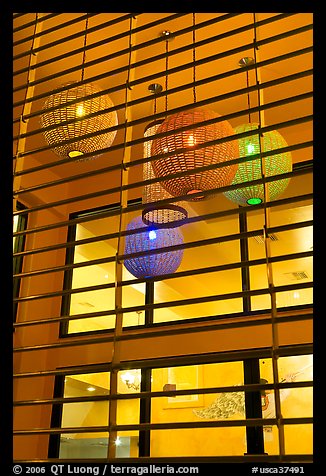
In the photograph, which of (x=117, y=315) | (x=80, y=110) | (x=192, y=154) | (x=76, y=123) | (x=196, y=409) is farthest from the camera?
(x=196, y=409)

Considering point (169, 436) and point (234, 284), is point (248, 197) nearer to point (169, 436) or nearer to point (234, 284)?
point (234, 284)

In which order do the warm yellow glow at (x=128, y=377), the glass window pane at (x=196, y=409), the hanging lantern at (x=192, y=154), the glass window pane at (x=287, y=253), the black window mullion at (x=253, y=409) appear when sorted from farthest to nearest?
the warm yellow glow at (x=128, y=377) → the glass window pane at (x=196, y=409) → the glass window pane at (x=287, y=253) → the black window mullion at (x=253, y=409) → the hanging lantern at (x=192, y=154)

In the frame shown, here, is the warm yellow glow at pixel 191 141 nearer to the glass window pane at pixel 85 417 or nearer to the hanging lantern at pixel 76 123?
the hanging lantern at pixel 76 123

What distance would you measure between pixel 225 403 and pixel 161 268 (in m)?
2.03

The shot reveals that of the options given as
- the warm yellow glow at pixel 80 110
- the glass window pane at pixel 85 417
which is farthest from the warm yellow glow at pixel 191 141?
the glass window pane at pixel 85 417

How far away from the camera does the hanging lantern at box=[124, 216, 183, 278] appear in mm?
3645

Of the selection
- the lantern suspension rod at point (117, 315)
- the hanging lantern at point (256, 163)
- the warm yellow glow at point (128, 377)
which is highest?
the hanging lantern at point (256, 163)

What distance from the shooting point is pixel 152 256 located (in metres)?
3.58

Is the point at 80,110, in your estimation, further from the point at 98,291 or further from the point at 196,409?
the point at 196,409

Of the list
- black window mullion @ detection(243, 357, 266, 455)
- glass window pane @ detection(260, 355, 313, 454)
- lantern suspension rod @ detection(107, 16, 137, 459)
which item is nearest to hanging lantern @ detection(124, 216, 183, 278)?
black window mullion @ detection(243, 357, 266, 455)

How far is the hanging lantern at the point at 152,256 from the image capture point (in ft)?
12.0

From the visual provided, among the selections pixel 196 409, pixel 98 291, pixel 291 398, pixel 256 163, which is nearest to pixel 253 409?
pixel 291 398

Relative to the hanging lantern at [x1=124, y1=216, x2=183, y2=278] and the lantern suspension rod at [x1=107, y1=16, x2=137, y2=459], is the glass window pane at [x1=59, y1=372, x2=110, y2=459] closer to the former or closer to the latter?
the hanging lantern at [x1=124, y1=216, x2=183, y2=278]
